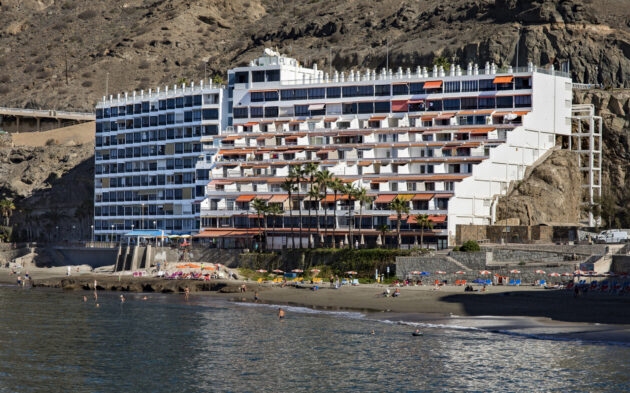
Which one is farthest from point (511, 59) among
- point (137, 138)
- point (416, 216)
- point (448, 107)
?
point (137, 138)

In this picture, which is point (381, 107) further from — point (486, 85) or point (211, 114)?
point (211, 114)

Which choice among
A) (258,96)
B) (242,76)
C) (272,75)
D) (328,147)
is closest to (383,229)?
(328,147)

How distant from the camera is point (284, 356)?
70812mm

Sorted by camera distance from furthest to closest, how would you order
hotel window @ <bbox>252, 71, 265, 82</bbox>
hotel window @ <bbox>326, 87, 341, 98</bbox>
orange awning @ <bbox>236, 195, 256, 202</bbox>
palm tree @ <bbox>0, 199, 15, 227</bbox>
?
1. palm tree @ <bbox>0, 199, 15, 227</bbox>
2. hotel window @ <bbox>252, 71, 265, 82</bbox>
3. hotel window @ <bbox>326, 87, 341, 98</bbox>
4. orange awning @ <bbox>236, 195, 256, 202</bbox>

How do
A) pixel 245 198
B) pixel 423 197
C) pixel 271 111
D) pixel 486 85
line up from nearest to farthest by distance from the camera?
pixel 423 197, pixel 245 198, pixel 486 85, pixel 271 111

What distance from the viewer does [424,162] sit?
131m

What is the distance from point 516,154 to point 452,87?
620 inches

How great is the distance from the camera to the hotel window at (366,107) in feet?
473

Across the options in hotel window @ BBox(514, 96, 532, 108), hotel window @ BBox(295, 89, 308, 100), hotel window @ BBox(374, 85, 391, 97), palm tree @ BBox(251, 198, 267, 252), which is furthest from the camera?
hotel window @ BBox(295, 89, 308, 100)

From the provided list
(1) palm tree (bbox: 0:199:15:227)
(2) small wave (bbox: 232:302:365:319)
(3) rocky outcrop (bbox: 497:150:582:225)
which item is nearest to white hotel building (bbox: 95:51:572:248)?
(3) rocky outcrop (bbox: 497:150:582:225)

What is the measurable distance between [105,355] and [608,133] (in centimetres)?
8866

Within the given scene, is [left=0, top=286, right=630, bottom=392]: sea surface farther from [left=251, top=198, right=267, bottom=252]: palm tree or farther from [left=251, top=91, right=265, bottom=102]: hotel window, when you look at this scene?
[left=251, top=91, right=265, bottom=102]: hotel window

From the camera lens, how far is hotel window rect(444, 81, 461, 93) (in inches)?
5512

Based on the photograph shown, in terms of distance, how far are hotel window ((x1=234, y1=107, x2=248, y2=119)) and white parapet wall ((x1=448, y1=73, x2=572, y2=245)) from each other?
41814 mm
